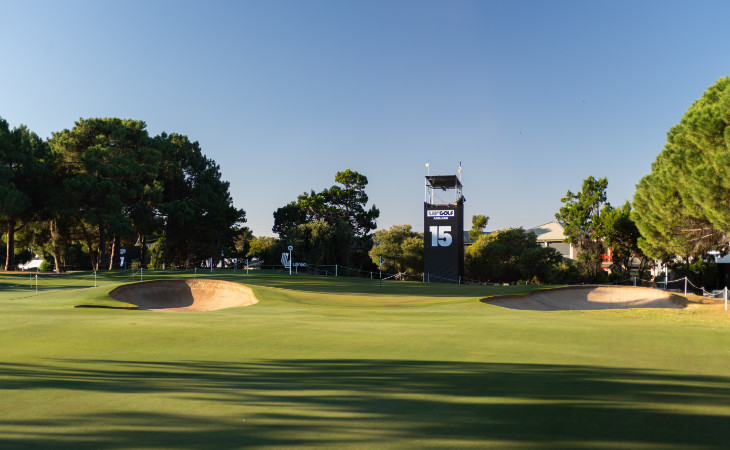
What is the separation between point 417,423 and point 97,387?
12.1 ft

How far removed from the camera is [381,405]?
16.1 ft

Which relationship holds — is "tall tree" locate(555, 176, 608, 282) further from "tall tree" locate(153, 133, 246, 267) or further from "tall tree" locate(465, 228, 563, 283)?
"tall tree" locate(153, 133, 246, 267)

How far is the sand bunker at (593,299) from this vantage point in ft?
79.5

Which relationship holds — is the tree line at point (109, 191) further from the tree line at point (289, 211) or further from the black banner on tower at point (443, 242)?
the black banner on tower at point (443, 242)

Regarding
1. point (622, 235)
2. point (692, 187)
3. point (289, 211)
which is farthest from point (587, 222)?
point (289, 211)

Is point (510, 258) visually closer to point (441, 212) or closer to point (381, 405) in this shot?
point (441, 212)

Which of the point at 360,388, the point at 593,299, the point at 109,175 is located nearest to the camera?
the point at 360,388

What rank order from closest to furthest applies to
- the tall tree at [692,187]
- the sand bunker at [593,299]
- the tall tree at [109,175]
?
the tall tree at [692,187] → the sand bunker at [593,299] → the tall tree at [109,175]

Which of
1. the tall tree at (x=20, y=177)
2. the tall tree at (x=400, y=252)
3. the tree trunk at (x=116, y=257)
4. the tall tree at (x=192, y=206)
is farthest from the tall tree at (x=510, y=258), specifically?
the tall tree at (x=20, y=177)

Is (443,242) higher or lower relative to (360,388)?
higher

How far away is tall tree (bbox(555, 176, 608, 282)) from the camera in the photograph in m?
48.2

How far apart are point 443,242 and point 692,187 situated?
20.8m

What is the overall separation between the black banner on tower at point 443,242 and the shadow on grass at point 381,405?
36189mm

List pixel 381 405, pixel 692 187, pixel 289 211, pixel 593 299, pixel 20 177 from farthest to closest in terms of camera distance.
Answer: pixel 289 211 → pixel 20 177 → pixel 593 299 → pixel 692 187 → pixel 381 405
